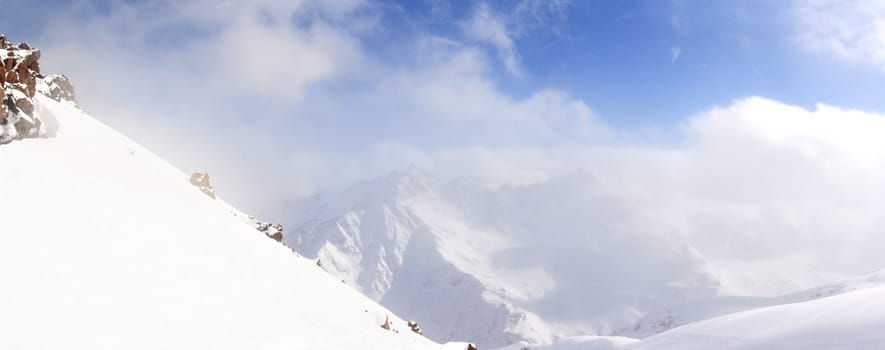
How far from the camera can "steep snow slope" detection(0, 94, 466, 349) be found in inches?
611

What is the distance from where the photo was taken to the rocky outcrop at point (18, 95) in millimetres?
34156

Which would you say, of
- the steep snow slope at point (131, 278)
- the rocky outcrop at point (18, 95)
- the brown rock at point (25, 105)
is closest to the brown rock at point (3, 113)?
the rocky outcrop at point (18, 95)

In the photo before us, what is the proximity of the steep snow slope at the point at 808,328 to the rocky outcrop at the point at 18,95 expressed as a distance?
1727 inches

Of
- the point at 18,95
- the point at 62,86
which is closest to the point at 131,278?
the point at 18,95

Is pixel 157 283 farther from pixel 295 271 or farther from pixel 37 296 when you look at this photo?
pixel 295 271

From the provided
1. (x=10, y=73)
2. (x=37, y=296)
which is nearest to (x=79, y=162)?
(x=10, y=73)

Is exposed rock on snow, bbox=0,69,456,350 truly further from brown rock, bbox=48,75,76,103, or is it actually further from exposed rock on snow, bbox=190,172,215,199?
brown rock, bbox=48,75,76,103

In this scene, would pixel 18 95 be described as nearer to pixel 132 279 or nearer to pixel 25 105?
pixel 25 105

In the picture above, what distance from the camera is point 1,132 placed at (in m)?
32.6

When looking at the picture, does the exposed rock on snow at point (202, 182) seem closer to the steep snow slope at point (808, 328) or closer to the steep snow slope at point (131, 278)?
the steep snow slope at point (131, 278)

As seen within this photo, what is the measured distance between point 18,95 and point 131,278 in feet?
94.2

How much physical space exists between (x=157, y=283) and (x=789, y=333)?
989 inches

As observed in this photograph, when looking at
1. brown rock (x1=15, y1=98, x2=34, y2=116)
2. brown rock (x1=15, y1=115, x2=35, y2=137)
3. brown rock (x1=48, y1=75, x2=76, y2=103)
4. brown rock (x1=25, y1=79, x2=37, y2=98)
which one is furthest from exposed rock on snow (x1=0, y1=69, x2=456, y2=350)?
brown rock (x1=48, y1=75, x2=76, y2=103)

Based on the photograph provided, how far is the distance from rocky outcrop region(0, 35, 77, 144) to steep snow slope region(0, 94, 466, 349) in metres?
1.19
